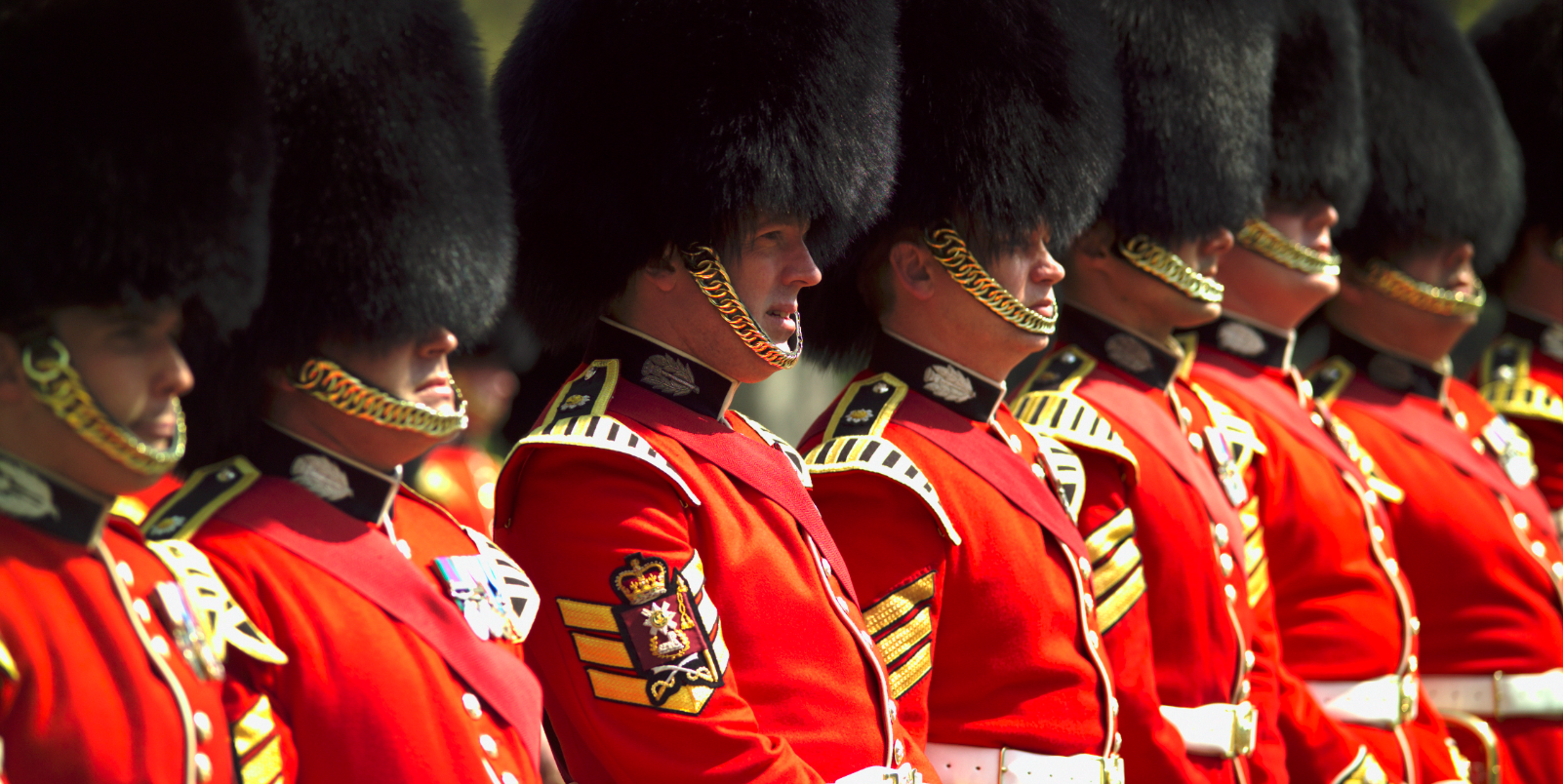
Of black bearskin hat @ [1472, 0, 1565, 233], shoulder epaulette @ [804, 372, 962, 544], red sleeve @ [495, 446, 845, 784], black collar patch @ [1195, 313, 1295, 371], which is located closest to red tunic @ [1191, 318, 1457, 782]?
black collar patch @ [1195, 313, 1295, 371]

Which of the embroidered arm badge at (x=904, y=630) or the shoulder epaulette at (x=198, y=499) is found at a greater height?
the shoulder epaulette at (x=198, y=499)

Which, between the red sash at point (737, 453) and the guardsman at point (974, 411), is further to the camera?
the guardsman at point (974, 411)

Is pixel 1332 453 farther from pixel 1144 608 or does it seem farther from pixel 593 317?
pixel 593 317

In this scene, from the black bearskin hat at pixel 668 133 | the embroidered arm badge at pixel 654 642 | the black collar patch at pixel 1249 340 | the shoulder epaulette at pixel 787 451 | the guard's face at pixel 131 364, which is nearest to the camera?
the guard's face at pixel 131 364

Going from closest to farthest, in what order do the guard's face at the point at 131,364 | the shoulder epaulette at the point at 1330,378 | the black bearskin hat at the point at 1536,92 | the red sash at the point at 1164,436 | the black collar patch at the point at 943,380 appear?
1. the guard's face at the point at 131,364
2. the black collar patch at the point at 943,380
3. the red sash at the point at 1164,436
4. the shoulder epaulette at the point at 1330,378
5. the black bearskin hat at the point at 1536,92

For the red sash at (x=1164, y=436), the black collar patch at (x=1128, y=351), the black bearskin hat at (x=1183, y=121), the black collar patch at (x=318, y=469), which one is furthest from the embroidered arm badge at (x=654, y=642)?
the black bearskin hat at (x=1183, y=121)

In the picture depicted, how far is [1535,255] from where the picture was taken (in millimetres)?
6027

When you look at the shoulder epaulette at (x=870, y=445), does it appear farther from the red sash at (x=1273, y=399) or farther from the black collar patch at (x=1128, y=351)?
the red sash at (x=1273, y=399)

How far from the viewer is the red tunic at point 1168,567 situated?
3.53 meters

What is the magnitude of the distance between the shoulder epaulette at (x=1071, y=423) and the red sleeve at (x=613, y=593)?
1263 millimetres

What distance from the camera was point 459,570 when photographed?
8.27 feet

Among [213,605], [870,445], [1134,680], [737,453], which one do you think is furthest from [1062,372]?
[213,605]

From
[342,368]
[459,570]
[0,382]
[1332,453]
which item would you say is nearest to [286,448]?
[342,368]

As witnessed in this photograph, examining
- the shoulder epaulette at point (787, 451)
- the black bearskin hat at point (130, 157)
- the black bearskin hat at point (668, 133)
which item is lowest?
the shoulder epaulette at point (787, 451)
